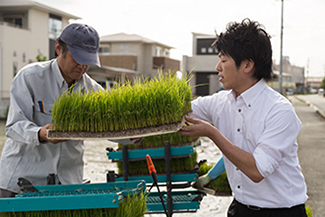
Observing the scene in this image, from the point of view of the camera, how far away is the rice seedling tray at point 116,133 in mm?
2098

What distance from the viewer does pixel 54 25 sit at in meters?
36.0

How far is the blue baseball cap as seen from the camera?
240 cm

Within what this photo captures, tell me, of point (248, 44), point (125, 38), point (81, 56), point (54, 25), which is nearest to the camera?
point (248, 44)

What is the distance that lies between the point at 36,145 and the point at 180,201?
6.43 ft

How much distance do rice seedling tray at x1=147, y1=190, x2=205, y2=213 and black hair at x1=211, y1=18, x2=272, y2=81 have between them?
205cm

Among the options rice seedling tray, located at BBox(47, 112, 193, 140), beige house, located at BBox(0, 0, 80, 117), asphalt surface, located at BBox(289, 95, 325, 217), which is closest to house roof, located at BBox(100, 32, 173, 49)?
beige house, located at BBox(0, 0, 80, 117)

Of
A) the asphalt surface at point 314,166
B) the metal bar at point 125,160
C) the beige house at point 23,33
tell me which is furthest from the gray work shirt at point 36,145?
the beige house at point 23,33

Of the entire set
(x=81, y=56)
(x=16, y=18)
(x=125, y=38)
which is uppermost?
(x=125, y=38)

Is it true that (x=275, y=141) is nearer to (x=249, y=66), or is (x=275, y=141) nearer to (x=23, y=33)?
(x=249, y=66)

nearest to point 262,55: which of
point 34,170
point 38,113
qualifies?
point 38,113

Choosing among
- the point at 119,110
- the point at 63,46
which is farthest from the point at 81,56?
the point at 119,110

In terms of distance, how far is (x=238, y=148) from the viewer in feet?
6.56

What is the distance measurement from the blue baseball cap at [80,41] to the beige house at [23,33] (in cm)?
2577

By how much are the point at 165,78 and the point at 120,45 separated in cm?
4994
